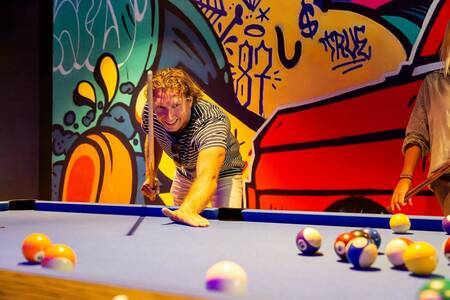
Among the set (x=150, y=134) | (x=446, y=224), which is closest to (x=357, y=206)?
(x=150, y=134)

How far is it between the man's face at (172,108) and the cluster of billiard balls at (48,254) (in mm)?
1464

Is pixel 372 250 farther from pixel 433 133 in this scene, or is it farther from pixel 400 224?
pixel 433 133

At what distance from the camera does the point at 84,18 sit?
4.68 metres

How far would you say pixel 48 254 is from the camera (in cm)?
114

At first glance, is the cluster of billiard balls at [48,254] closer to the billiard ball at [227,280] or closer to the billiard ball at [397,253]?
the billiard ball at [227,280]

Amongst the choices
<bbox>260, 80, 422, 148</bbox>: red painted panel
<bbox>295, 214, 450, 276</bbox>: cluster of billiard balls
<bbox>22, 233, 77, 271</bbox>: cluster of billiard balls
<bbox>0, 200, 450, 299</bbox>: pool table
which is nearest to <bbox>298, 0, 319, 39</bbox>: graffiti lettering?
<bbox>260, 80, 422, 148</bbox>: red painted panel

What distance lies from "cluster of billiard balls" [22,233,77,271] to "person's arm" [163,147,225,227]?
85cm

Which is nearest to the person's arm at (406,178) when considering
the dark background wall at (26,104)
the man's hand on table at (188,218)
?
the man's hand on table at (188,218)

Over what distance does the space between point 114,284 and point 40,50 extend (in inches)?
180

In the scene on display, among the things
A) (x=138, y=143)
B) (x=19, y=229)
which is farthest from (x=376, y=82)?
(x=19, y=229)

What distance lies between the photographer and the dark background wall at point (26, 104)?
16.0 feet

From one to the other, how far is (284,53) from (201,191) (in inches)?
71.0

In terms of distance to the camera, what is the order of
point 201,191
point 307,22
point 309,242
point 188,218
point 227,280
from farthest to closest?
point 307,22 → point 201,191 → point 188,218 → point 309,242 → point 227,280

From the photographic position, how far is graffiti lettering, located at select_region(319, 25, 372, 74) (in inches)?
135
